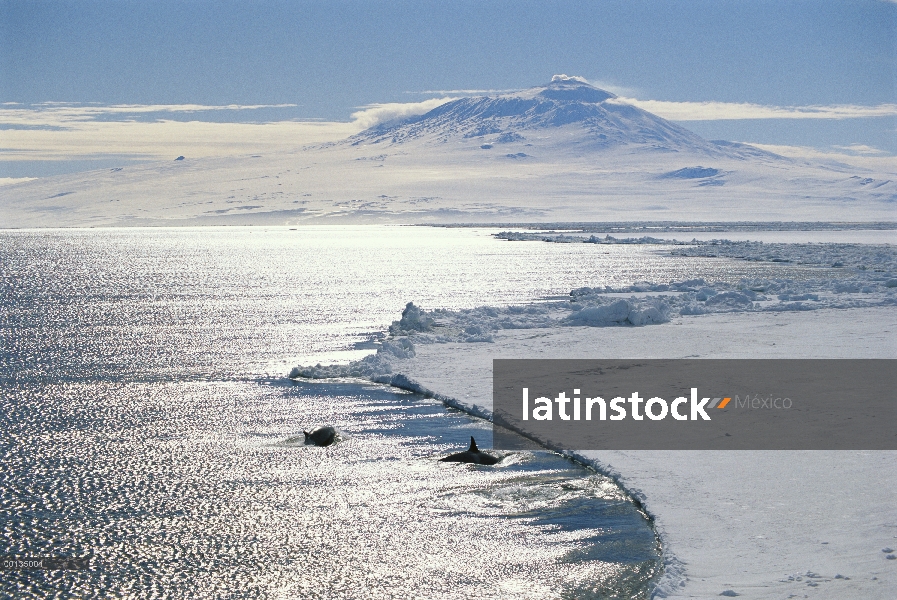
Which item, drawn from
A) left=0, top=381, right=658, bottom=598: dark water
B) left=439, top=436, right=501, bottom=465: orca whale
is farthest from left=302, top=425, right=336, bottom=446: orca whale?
left=439, top=436, right=501, bottom=465: orca whale

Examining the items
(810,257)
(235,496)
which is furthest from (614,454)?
(810,257)

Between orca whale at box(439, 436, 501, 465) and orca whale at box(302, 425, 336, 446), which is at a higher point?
orca whale at box(302, 425, 336, 446)

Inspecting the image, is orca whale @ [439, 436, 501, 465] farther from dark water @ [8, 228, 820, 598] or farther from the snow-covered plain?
the snow-covered plain

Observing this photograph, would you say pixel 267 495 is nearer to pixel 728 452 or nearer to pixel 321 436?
pixel 321 436

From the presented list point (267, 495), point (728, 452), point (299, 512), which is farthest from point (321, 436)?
point (728, 452)

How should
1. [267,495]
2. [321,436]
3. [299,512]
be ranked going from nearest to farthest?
[299,512] → [267,495] → [321,436]

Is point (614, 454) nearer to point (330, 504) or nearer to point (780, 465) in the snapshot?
point (780, 465)

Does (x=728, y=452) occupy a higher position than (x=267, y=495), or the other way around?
(x=728, y=452)
